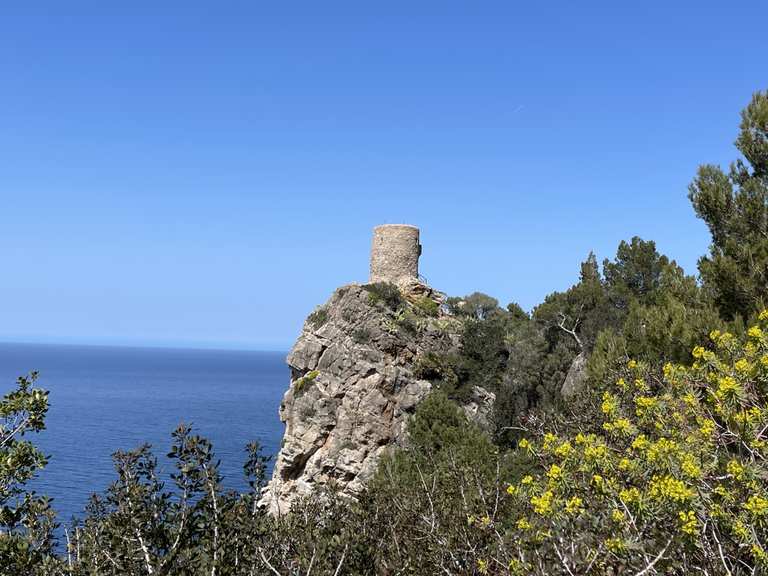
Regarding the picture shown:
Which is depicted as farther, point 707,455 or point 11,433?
point 11,433

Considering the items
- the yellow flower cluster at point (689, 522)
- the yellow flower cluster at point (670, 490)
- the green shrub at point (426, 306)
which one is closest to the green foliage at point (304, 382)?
the green shrub at point (426, 306)

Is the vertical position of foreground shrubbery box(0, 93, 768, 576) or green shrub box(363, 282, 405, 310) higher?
green shrub box(363, 282, 405, 310)

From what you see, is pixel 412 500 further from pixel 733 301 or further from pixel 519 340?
pixel 519 340

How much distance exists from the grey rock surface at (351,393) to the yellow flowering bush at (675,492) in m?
22.0

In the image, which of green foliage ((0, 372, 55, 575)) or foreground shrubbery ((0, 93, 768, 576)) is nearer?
foreground shrubbery ((0, 93, 768, 576))

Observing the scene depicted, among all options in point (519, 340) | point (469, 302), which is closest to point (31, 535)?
point (519, 340)

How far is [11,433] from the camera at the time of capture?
934 centimetres

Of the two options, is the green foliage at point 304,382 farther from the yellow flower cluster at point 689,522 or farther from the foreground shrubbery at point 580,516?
the yellow flower cluster at point 689,522

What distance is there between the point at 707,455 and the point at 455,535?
398 cm

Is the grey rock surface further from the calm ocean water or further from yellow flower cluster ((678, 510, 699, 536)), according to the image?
yellow flower cluster ((678, 510, 699, 536))

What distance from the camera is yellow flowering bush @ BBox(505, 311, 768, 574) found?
250 inches

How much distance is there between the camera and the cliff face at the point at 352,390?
31000 mm

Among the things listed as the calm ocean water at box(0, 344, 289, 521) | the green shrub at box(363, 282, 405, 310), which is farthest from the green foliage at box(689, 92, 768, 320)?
the green shrub at box(363, 282, 405, 310)

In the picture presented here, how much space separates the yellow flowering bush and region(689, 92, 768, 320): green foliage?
5.35 meters
